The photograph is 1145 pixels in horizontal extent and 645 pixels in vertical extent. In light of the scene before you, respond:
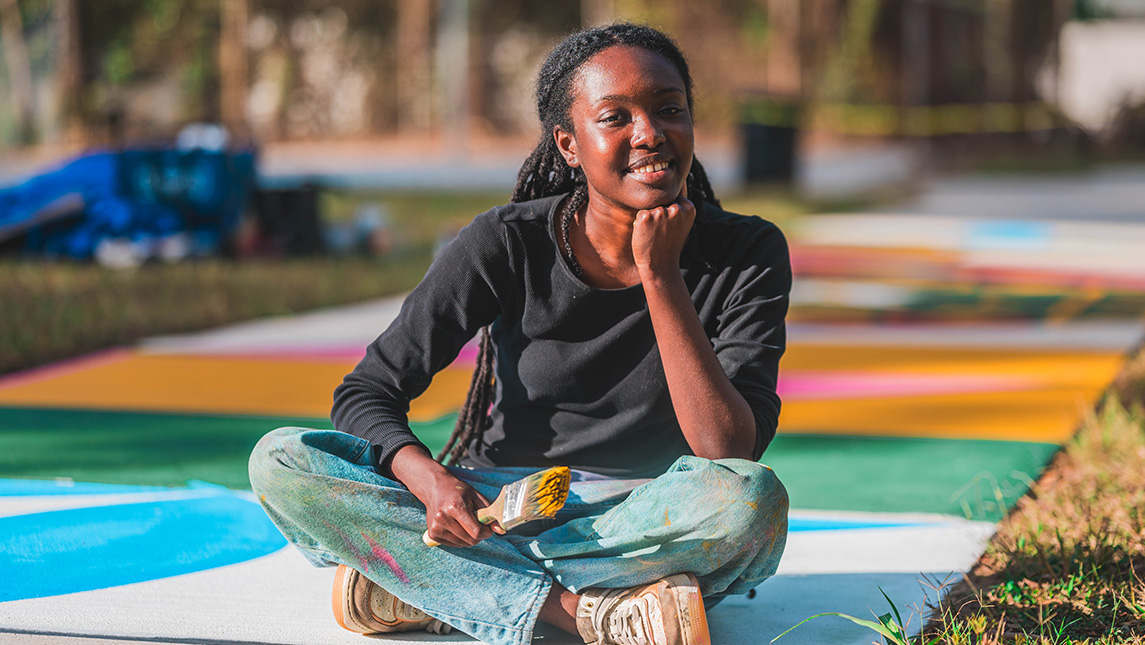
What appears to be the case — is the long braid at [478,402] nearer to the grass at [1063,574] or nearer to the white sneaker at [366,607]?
the white sneaker at [366,607]

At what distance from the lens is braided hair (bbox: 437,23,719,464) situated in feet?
9.35

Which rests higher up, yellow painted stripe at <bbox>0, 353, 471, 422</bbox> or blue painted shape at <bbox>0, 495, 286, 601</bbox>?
blue painted shape at <bbox>0, 495, 286, 601</bbox>

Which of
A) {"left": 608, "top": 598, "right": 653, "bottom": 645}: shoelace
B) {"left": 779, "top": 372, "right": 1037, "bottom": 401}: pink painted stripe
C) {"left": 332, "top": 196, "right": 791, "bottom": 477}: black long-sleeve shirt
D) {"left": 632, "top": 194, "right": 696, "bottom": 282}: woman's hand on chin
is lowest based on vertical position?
{"left": 779, "top": 372, "right": 1037, "bottom": 401}: pink painted stripe

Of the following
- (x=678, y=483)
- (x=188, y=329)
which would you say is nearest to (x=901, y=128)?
(x=188, y=329)

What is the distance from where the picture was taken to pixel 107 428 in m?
4.83

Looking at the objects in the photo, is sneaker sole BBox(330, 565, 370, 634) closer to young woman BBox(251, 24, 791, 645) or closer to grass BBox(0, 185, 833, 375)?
young woman BBox(251, 24, 791, 645)

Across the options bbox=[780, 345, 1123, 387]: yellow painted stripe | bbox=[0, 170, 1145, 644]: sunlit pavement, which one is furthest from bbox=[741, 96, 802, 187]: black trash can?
bbox=[780, 345, 1123, 387]: yellow painted stripe

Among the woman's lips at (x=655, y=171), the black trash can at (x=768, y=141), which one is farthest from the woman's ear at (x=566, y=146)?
the black trash can at (x=768, y=141)

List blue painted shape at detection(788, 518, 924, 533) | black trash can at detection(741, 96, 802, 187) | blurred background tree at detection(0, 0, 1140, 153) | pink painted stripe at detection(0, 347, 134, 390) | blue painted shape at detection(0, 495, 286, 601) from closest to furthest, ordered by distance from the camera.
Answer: blue painted shape at detection(0, 495, 286, 601), blue painted shape at detection(788, 518, 924, 533), pink painted stripe at detection(0, 347, 134, 390), black trash can at detection(741, 96, 802, 187), blurred background tree at detection(0, 0, 1140, 153)

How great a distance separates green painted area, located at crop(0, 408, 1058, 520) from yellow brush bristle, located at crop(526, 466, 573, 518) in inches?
66.7

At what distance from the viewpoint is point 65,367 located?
590 cm

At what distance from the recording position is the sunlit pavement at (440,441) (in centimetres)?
301

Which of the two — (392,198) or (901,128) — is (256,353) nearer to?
(392,198)

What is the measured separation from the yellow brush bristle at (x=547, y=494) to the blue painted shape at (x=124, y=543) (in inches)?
46.3
